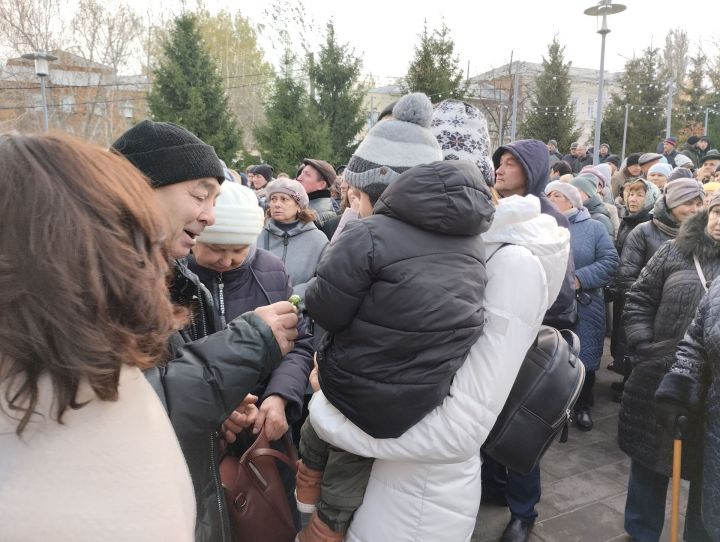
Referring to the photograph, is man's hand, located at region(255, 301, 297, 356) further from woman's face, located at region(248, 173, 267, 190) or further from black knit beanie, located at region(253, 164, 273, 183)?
black knit beanie, located at region(253, 164, 273, 183)

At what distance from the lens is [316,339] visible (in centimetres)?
321

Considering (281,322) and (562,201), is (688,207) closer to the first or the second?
(562,201)

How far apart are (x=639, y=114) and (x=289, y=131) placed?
21.9 meters

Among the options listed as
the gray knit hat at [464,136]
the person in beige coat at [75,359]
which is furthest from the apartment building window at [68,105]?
the person in beige coat at [75,359]

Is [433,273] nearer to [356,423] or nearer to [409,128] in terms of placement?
[356,423]

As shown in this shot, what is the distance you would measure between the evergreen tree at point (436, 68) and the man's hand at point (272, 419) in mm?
16113

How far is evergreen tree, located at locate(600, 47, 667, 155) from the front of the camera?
2798 cm

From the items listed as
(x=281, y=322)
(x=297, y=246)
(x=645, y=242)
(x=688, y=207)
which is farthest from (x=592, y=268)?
(x=281, y=322)

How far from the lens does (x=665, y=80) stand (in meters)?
30.4

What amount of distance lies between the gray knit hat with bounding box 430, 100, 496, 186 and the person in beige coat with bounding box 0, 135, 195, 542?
1660 millimetres

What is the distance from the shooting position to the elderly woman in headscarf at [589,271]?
4363 millimetres

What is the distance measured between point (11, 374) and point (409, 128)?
1623 millimetres

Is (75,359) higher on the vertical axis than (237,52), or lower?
lower

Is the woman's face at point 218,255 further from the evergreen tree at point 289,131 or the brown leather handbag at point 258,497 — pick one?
the evergreen tree at point 289,131
